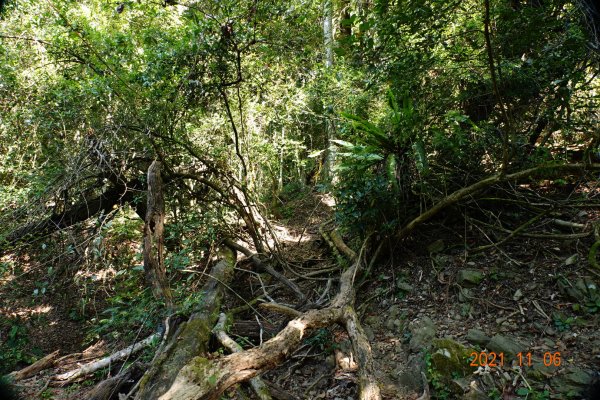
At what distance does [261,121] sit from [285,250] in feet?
10.3

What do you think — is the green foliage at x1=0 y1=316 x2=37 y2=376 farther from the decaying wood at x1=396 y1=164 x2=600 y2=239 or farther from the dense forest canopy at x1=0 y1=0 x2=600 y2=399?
the decaying wood at x1=396 y1=164 x2=600 y2=239

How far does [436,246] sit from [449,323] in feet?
4.01

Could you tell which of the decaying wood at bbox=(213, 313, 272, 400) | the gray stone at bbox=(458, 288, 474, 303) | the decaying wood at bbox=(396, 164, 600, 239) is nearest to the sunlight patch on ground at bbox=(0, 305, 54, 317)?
the decaying wood at bbox=(213, 313, 272, 400)

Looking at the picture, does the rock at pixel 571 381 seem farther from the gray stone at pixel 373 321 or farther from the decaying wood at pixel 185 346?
the decaying wood at pixel 185 346

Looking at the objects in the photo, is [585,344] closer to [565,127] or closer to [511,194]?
[511,194]

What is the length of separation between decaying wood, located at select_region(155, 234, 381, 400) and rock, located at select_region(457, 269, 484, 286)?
1336 mm

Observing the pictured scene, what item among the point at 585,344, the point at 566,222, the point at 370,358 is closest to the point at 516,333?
the point at 585,344

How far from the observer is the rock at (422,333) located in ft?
10.9

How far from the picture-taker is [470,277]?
376 cm

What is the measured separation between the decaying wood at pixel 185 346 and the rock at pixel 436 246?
2.79 meters

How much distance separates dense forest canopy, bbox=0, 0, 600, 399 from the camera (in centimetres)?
365

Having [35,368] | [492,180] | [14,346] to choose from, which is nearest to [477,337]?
[492,180]

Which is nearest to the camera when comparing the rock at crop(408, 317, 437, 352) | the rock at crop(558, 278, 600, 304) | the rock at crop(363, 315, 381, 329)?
the rock at crop(558, 278, 600, 304)

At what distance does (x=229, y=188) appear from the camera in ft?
18.7
